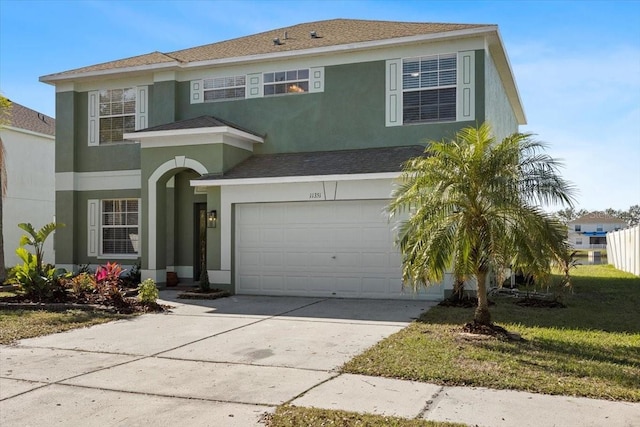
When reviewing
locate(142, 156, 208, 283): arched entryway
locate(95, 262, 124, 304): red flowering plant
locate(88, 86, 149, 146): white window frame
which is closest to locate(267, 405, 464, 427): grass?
locate(95, 262, 124, 304): red flowering plant

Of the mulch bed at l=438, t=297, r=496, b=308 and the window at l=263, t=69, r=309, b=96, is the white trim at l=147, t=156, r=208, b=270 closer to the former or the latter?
the window at l=263, t=69, r=309, b=96

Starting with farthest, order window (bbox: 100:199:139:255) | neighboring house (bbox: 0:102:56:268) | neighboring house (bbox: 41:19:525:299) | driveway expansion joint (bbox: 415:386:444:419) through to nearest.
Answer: neighboring house (bbox: 0:102:56:268) < window (bbox: 100:199:139:255) < neighboring house (bbox: 41:19:525:299) < driveway expansion joint (bbox: 415:386:444:419)

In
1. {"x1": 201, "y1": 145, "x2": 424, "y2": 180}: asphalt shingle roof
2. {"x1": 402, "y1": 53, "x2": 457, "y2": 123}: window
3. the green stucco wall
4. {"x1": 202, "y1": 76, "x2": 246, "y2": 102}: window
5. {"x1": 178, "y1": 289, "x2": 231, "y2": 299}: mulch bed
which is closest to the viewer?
A: {"x1": 201, "y1": 145, "x2": 424, "y2": 180}: asphalt shingle roof

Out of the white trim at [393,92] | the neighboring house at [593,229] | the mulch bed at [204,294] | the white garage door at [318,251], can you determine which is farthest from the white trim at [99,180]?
the neighboring house at [593,229]

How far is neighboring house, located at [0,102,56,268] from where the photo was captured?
26.5 meters

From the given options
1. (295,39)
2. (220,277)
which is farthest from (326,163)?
(295,39)

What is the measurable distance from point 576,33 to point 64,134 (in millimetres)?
15709

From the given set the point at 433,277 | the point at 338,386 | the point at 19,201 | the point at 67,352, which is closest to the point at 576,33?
the point at 433,277

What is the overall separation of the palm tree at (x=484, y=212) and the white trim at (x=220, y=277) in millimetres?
7262

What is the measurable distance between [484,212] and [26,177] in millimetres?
24221

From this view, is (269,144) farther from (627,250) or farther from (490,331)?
(627,250)

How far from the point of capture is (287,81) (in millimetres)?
17422

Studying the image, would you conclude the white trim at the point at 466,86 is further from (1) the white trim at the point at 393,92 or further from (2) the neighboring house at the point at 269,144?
(1) the white trim at the point at 393,92

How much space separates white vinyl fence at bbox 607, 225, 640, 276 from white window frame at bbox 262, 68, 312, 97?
1524 cm
